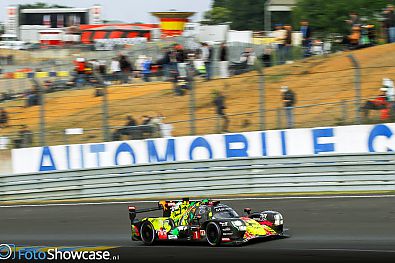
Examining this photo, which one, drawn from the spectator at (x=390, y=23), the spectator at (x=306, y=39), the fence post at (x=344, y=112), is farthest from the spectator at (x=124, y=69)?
the spectator at (x=390, y=23)

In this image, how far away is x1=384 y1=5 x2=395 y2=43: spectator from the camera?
20734 millimetres

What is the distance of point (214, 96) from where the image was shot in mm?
17891

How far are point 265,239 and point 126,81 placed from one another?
10.9 m

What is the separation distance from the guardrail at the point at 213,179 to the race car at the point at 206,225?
515 cm

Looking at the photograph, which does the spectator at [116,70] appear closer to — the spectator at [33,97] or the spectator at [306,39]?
the spectator at [33,97]

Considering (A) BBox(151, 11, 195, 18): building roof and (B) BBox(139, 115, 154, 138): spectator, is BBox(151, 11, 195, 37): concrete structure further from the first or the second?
(B) BBox(139, 115, 154, 138): spectator

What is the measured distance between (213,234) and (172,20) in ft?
155

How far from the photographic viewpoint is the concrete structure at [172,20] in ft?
182

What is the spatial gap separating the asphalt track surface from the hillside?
276 centimetres

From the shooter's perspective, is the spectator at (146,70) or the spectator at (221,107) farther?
the spectator at (146,70)

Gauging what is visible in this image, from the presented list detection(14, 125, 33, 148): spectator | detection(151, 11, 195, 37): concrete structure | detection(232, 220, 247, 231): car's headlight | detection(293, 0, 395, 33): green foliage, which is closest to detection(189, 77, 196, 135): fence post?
detection(14, 125, 33, 148): spectator

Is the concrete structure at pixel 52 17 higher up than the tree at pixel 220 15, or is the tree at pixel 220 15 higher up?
the tree at pixel 220 15

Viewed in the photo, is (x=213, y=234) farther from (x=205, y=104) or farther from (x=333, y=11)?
(x=333, y=11)

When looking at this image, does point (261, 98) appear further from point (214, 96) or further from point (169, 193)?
point (169, 193)
